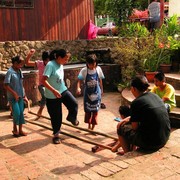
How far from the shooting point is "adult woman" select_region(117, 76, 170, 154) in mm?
3648

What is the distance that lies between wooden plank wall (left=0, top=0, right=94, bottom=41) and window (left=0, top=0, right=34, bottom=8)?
0.14 metres

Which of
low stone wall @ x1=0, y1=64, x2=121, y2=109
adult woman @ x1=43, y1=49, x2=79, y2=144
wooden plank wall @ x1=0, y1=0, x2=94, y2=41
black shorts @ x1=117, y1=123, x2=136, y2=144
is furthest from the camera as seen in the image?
wooden plank wall @ x1=0, y1=0, x2=94, y2=41

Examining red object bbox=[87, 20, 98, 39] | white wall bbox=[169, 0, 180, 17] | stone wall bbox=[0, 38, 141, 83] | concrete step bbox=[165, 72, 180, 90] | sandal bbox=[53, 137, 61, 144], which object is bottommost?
sandal bbox=[53, 137, 61, 144]

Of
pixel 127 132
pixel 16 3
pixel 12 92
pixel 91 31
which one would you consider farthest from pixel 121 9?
pixel 127 132

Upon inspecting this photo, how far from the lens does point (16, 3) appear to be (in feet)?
35.3

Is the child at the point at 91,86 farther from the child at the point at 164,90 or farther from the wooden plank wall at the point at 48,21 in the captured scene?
the wooden plank wall at the point at 48,21

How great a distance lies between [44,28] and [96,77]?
6.55 metres

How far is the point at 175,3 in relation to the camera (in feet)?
47.5

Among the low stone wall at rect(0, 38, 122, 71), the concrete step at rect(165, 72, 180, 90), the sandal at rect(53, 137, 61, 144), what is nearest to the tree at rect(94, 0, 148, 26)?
the low stone wall at rect(0, 38, 122, 71)

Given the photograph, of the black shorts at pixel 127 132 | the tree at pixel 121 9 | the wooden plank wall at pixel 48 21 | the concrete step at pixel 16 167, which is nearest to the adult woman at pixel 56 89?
the concrete step at pixel 16 167

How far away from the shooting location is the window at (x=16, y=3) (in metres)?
10.4

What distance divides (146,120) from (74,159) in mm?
1438

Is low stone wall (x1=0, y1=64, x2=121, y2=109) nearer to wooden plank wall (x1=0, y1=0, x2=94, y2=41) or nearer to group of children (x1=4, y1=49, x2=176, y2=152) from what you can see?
wooden plank wall (x1=0, y1=0, x2=94, y2=41)

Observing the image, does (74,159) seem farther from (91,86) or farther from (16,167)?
(91,86)
